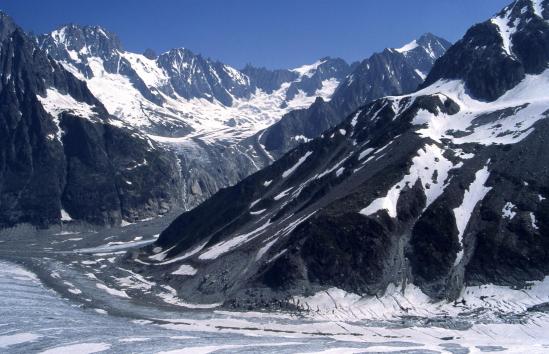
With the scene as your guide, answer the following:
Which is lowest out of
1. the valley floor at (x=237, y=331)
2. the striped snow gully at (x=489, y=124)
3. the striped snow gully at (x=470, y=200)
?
the valley floor at (x=237, y=331)

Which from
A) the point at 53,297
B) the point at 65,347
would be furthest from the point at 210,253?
the point at 65,347

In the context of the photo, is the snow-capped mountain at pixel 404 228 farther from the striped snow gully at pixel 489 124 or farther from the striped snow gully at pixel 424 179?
the striped snow gully at pixel 489 124

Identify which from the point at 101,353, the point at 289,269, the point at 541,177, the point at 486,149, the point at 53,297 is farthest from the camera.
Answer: the point at 486,149

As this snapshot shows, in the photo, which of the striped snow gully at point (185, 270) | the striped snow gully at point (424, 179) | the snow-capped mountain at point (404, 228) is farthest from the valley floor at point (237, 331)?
the striped snow gully at point (424, 179)

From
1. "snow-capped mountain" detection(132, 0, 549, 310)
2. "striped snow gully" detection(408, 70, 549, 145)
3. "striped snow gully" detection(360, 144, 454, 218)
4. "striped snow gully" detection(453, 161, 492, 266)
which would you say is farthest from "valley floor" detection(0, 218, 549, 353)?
"striped snow gully" detection(408, 70, 549, 145)

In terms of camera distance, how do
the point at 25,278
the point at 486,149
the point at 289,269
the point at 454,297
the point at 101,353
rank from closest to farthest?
the point at 101,353 < the point at 454,297 < the point at 289,269 < the point at 486,149 < the point at 25,278

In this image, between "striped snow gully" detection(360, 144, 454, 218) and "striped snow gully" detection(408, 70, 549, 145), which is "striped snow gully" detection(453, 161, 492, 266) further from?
"striped snow gully" detection(408, 70, 549, 145)

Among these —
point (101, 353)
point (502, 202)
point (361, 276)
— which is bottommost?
point (101, 353)

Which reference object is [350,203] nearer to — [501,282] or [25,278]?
[501,282]

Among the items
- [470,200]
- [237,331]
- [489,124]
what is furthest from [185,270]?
[489,124]

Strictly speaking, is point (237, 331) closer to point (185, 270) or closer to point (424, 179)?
point (185, 270)

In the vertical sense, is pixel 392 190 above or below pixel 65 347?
above
